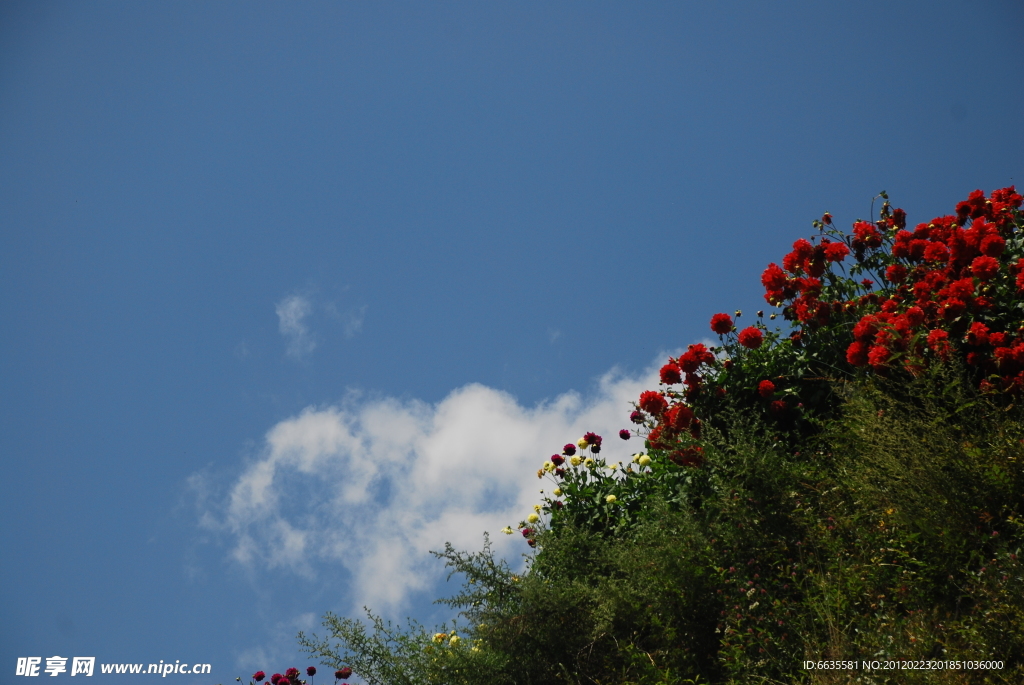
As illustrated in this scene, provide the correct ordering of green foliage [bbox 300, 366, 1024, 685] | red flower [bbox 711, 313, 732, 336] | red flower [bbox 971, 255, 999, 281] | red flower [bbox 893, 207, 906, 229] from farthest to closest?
red flower [bbox 893, 207, 906, 229], red flower [bbox 711, 313, 732, 336], red flower [bbox 971, 255, 999, 281], green foliage [bbox 300, 366, 1024, 685]

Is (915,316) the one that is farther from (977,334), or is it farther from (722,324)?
(722,324)

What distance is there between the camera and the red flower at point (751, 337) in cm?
580

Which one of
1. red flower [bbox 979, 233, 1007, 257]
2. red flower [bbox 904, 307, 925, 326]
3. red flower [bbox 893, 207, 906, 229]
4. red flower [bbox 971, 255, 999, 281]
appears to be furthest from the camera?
red flower [bbox 893, 207, 906, 229]

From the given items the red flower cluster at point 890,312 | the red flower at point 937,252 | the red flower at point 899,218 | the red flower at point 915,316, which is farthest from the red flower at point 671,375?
the red flower at point 899,218

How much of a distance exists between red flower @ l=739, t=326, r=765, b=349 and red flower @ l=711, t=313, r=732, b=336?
27cm

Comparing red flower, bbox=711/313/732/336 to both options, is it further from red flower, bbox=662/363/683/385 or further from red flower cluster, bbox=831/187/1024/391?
red flower cluster, bbox=831/187/1024/391

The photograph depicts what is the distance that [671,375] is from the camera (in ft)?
19.5

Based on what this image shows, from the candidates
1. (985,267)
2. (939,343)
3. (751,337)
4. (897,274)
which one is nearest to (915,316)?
(939,343)

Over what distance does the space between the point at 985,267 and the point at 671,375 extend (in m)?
2.42

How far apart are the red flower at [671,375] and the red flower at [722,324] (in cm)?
55

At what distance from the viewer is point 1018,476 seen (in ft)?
11.4

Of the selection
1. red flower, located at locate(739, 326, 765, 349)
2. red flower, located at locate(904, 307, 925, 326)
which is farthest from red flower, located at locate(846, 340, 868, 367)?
red flower, located at locate(739, 326, 765, 349)

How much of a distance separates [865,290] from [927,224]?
78 centimetres

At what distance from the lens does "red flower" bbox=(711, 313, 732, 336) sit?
6.11m
